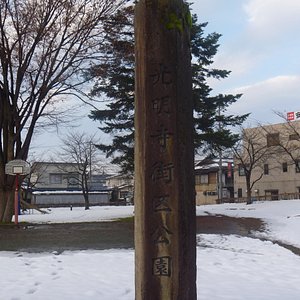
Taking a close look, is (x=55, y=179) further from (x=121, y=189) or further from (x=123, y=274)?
(x=123, y=274)

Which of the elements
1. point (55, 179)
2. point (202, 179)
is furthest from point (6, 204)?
point (55, 179)

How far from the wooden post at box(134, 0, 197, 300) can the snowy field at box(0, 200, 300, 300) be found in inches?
61.8

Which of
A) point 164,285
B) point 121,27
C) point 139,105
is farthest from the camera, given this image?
point 121,27

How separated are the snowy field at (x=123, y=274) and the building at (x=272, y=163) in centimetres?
3328

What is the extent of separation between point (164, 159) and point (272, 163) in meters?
51.9

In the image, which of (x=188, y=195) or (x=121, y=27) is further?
(x=121, y=27)

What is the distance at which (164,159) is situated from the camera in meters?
4.23

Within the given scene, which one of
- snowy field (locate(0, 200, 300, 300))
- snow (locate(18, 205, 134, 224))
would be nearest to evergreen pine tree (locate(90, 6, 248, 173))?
snow (locate(18, 205, 134, 224))

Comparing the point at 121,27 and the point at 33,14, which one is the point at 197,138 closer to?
the point at 121,27

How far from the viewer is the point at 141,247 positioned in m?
4.22

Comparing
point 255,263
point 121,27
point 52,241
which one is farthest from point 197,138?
point 255,263

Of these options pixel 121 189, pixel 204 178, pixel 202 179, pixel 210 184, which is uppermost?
pixel 204 178

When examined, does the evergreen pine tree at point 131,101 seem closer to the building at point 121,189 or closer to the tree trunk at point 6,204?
the tree trunk at point 6,204

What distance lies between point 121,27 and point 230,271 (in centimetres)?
1331
